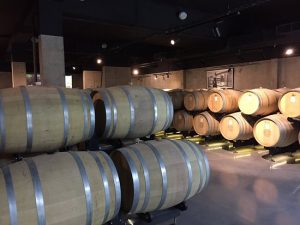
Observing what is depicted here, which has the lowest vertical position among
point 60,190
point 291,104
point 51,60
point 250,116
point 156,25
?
point 60,190

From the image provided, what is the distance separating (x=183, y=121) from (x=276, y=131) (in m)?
3.14

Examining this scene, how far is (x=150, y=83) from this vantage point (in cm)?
1766

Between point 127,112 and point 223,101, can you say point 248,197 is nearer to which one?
point 127,112

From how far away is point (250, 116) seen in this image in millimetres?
6859

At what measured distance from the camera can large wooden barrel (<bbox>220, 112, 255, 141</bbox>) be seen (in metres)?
6.63

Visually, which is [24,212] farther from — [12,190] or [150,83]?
[150,83]

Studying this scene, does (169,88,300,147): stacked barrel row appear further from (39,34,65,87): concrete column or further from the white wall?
the white wall

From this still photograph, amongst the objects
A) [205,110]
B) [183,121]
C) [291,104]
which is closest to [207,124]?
[205,110]

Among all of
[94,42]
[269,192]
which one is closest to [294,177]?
[269,192]

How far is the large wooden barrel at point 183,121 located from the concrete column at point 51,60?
432 cm

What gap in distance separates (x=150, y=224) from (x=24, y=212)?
1321mm

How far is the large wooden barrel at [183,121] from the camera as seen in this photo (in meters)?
8.28

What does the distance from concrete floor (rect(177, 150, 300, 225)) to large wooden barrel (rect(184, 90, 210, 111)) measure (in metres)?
2.67

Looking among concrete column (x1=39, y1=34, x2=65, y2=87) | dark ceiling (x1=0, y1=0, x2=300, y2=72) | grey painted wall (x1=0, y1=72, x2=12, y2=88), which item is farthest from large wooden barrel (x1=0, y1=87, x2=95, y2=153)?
grey painted wall (x1=0, y1=72, x2=12, y2=88)
